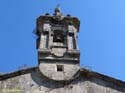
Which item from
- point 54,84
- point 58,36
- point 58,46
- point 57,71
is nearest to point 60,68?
point 57,71

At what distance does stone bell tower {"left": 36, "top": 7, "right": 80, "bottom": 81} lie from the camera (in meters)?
26.6

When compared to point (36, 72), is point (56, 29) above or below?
above

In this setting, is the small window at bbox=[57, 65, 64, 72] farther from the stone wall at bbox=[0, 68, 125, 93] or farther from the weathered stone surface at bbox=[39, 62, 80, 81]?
the stone wall at bbox=[0, 68, 125, 93]

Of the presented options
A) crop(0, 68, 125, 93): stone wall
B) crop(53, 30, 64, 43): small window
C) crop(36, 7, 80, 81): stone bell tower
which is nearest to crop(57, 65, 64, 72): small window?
crop(36, 7, 80, 81): stone bell tower

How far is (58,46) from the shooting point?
28688mm

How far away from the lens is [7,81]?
25797 mm

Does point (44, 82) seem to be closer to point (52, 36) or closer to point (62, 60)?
point (62, 60)

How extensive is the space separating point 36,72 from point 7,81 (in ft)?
5.42

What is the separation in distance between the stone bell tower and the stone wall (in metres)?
0.37

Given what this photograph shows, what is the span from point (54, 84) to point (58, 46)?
3484 millimetres

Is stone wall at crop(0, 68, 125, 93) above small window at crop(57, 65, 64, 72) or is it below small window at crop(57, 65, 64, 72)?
below

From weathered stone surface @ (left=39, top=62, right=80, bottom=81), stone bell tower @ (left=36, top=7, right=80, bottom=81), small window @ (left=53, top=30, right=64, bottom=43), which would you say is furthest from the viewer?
small window @ (left=53, top=30, right=64, bottom=43)

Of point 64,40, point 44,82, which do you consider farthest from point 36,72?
point 64,40

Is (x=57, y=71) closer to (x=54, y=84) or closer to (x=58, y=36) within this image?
(x=54, y=84)
